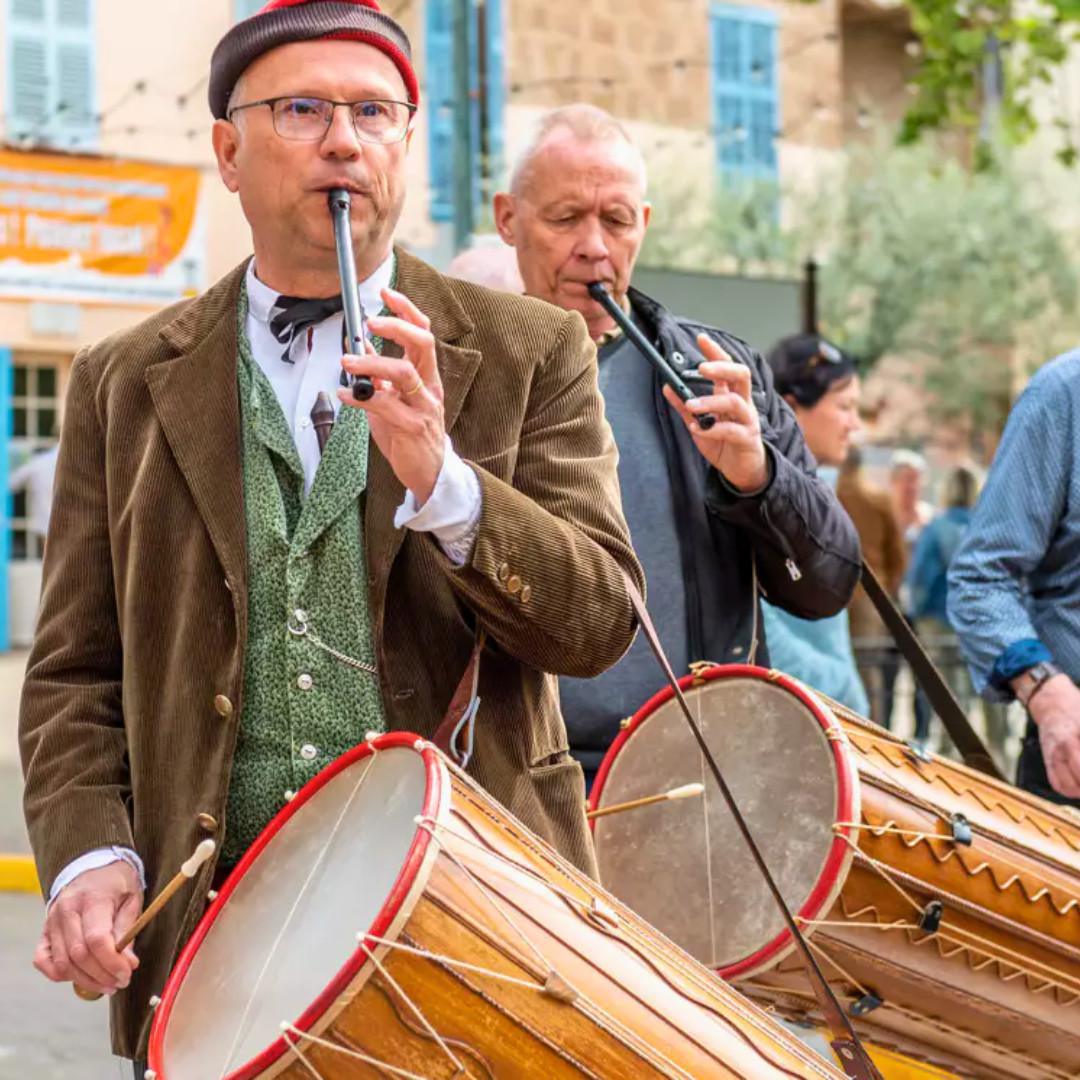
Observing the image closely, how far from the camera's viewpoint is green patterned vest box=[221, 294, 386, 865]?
220cm

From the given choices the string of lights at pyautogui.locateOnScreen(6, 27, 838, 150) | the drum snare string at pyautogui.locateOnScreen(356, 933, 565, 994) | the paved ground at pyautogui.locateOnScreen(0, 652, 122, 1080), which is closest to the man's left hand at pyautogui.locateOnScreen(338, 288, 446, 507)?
the drum snare string at pyautogui.locateOnScreen(356, 933, 565, 994)

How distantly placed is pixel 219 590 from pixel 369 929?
0.56m

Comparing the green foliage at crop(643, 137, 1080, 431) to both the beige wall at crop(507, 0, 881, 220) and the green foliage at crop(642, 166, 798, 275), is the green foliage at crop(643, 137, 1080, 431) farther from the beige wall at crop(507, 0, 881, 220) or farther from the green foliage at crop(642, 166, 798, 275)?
the beige wall at crop(507, 0, 881, 220)

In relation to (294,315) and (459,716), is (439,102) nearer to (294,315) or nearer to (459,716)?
(294,315)

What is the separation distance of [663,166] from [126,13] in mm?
6794

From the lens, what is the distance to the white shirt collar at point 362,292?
91.5 inches

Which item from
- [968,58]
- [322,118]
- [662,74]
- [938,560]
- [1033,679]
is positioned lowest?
[938,560]

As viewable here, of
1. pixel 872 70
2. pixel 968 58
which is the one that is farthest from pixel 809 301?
pixel 872 70

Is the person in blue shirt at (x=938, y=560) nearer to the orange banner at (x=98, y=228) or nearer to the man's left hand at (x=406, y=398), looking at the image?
the orange banner at (x=98, y=228)

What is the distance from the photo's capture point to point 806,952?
7.59ft

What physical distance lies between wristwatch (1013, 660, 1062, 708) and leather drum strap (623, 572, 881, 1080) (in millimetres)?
985

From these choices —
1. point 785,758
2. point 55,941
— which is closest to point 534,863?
point 55,941

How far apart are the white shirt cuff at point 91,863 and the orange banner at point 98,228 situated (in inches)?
594

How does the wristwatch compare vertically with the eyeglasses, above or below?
below
